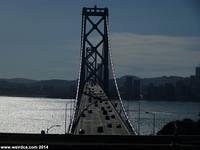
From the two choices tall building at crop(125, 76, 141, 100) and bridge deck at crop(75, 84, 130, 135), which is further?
tall building at crop(125, 76, 141, 100)

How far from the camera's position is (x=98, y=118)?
5044 cm

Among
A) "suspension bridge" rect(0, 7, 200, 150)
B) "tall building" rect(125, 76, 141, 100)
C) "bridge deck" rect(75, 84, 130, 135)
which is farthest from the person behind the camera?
"tall building" rect(125, 76, 141, 100)

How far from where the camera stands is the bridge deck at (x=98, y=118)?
3694 centimetres

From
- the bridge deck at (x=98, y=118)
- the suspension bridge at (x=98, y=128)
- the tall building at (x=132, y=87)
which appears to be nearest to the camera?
the suspension bridge at (x=98, y=128)

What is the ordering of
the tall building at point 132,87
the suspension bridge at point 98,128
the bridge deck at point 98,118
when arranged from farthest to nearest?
the tall building at point 132,87 → the bridge deck at point 98,118 → the suspension bridge at point 98,128

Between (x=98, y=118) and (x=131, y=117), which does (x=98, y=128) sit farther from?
(x=131, y=117)

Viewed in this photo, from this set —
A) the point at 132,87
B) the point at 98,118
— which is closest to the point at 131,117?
the point at 132,87

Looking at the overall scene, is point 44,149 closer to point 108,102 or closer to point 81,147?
point 81,147

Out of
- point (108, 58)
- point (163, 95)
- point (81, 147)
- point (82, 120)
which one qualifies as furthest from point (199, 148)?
point (163, 95)

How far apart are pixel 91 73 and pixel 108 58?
551 cm

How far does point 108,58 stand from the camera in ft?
235

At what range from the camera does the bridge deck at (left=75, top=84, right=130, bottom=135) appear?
36.9 m

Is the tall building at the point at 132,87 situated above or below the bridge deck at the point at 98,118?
above

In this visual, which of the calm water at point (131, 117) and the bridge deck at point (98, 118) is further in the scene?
the calm water at point (131, 117)
